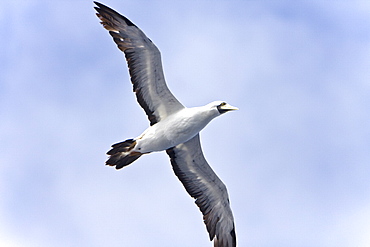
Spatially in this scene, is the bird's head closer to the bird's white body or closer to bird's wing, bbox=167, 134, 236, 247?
the bird's white body

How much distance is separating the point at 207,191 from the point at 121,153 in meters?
3.48

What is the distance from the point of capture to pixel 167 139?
71.1 feet

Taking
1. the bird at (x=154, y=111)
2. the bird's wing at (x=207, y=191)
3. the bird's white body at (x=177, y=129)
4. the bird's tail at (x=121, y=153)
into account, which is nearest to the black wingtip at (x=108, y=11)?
the bird at (x=154, y=111)

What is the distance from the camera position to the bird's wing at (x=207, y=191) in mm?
23141

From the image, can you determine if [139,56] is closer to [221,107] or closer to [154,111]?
[154,111]

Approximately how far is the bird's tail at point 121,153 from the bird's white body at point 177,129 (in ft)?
0.58

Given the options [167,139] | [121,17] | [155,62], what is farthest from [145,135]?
[121,17]

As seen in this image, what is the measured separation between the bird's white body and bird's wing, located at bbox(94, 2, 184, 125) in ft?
2.34

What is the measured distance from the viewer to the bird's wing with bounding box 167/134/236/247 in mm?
23141

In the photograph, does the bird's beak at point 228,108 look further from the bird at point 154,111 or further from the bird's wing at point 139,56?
the bird's wing at point 139,56

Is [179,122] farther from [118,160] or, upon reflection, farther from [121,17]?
[121,17]

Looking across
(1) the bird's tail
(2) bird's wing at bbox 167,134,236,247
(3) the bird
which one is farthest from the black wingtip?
(2) bird's wing at bbox 167,134,236,247

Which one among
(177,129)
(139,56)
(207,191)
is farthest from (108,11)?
(207,191)

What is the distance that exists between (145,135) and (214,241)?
4691 millimetres
